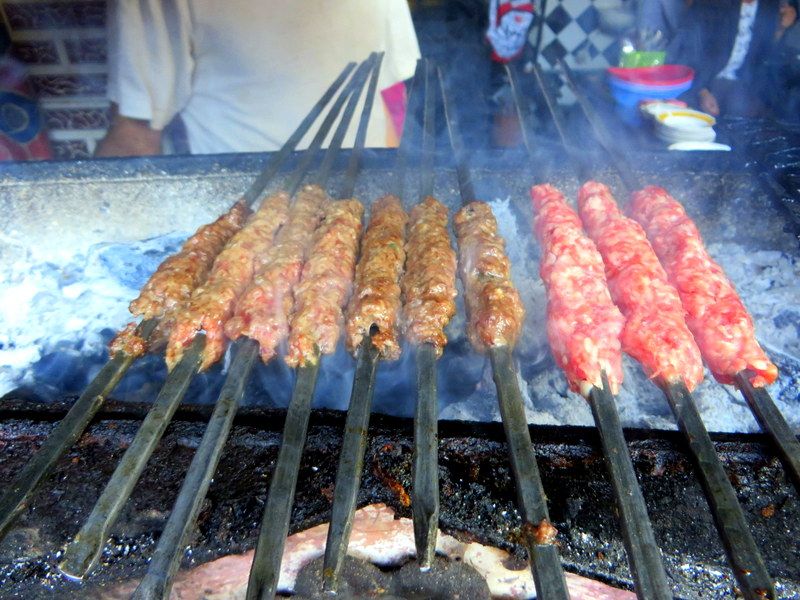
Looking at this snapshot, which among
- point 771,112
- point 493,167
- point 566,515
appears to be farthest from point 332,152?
point 771,112

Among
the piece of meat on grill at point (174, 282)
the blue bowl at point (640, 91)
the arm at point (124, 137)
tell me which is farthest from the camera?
the blue bowl at point (640, 91)

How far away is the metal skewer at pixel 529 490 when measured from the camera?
119cm

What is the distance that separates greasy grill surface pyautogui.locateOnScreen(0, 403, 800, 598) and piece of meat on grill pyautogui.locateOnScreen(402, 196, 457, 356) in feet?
1.34

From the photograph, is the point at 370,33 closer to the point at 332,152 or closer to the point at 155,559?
the point at 332,152

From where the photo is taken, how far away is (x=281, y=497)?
137 centimetres

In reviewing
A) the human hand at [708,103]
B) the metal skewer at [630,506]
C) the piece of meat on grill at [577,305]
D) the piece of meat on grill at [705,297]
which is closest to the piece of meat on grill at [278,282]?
the piece of meat on grill at [577,305]

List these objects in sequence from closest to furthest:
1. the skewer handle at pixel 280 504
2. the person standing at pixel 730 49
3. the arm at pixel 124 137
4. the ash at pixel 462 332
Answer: the skewer handle at pixel 280 504, the ash at pixel 462 332, the arm at pixel 124 137, the person standing at pixel 730 49

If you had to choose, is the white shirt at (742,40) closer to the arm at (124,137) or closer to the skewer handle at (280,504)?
the arm at (124,137)

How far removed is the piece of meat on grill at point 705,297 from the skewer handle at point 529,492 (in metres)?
0.83

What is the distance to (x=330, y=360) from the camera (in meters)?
2.66

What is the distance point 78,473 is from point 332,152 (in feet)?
7.26

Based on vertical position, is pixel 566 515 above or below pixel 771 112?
above

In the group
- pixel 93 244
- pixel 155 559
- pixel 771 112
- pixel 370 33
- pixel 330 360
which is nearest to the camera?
pixel 155 559

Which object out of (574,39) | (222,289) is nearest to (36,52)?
(222,289)
